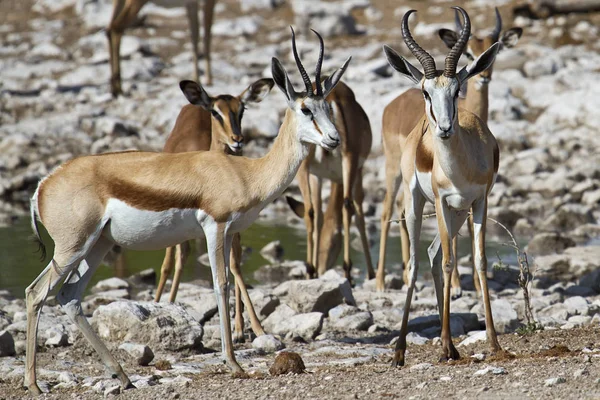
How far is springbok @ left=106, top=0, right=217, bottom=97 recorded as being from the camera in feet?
60.5

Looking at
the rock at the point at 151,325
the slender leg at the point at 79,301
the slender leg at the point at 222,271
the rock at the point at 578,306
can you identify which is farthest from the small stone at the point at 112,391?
the rock at the point at 578,306

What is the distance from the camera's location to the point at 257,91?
884 centimetres

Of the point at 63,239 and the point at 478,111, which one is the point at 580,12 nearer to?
the point at 478,111

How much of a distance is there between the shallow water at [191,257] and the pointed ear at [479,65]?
197 inches

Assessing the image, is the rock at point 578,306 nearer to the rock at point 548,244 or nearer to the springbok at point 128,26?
the rock at point 548,244

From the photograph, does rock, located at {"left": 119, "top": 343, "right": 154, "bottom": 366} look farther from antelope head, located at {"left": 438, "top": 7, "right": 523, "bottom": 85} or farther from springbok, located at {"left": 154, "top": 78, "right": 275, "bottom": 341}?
antelope head, located at {"left": 438, "top": 7, "right": 523, "bottom": 85}

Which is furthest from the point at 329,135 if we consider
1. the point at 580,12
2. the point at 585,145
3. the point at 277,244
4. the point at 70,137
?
the point at 580,12

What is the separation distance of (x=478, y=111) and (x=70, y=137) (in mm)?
9296

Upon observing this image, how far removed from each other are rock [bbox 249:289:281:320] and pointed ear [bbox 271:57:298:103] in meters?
2.69

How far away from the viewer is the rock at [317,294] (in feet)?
29.1

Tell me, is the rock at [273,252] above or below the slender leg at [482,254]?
below

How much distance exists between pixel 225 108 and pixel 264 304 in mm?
1748

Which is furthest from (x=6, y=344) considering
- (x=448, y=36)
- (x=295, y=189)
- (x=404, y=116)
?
(x=295, y=189)

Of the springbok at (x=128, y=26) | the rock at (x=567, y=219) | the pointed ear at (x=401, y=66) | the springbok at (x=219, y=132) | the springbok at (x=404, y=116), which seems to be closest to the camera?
the pointed ear at (x=401, y=66)
